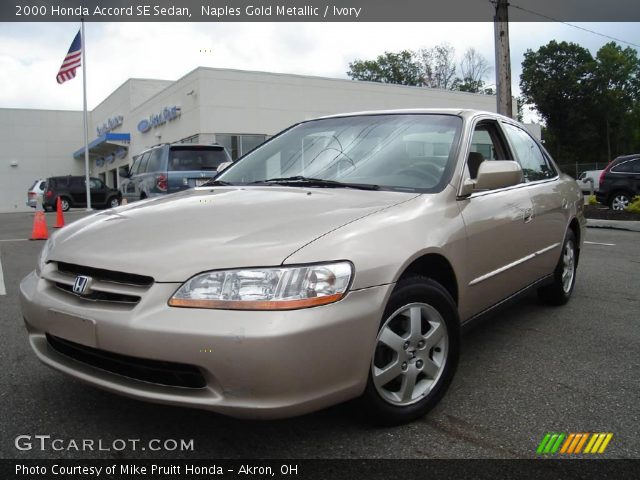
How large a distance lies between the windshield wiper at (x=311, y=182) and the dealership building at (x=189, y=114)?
20274 mm

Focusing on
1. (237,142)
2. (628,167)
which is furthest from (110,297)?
(237,142)

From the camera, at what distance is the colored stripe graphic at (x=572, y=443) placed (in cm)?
228

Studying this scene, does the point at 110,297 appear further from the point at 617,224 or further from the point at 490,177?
the point at 617,224

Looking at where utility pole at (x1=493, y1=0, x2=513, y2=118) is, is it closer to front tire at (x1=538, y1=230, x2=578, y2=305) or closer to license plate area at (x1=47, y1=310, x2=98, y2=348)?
front tire at (x1=538, y1=230, x2=578, y2=305)

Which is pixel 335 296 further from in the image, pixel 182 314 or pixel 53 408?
pixel 53 408

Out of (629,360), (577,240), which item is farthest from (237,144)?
(629,360)

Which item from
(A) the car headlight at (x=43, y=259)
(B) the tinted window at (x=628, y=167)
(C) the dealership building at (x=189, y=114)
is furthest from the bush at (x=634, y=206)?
(C) the dealership building at (x=189, y=114)

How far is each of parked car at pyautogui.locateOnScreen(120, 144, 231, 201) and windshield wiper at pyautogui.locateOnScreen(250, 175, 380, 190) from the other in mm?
7274

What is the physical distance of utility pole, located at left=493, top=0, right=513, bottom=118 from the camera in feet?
42.5

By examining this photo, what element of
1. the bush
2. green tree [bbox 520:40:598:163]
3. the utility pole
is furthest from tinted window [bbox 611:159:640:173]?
green tree [bbox 520:40:598:163]

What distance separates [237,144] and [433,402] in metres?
21.9

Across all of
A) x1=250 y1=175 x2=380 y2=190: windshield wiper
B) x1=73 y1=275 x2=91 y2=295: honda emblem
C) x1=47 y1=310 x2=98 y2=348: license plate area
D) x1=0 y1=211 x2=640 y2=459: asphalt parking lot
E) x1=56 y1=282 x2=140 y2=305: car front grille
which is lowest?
x1=0 y1=211 x2=640 y2=459: asphalt parking lot

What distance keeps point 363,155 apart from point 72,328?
1.82 metres

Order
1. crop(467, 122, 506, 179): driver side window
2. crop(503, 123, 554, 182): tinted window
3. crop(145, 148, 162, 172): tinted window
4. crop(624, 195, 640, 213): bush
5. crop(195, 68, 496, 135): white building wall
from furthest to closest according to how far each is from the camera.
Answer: crop(195, 68, 496, 135): white building wall
crop(624, 195, 640, 213): bush
crop(145, 148, 162, 172): tinted window
crop(503, 123, 554, 182): tinted window
crop(467, 122, 506, 179): driver side window
